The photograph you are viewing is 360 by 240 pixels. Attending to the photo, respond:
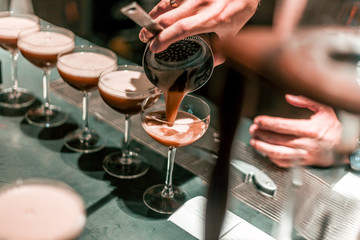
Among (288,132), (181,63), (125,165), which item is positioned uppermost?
(181,63)

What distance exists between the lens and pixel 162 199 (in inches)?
52.7

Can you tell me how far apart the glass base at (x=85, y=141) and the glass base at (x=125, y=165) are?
0.08 meters

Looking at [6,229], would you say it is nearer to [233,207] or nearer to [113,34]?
[233,207]

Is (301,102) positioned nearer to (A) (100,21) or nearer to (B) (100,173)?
(B) (100,173)

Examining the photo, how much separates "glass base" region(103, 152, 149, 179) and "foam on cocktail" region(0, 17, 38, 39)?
27.1 inches

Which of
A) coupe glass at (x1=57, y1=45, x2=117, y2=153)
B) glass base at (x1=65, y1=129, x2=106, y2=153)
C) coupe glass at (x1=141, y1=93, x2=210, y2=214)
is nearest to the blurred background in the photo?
coupe glass at (x1=57, y1=45, x2=117, y2=153)

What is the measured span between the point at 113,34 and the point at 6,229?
329 centimetres

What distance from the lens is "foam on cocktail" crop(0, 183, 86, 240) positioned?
73 centimetres

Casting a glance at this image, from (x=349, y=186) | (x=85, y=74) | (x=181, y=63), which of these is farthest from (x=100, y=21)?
(x=349, y=186)

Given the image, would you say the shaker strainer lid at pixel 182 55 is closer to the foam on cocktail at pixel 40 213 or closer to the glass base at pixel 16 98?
the foam on cocktail at pixel 40 213

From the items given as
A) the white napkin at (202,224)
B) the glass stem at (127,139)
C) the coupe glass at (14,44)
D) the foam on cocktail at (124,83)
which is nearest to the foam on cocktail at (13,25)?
the coupe glass at (14,44)

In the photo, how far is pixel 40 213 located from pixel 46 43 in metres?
1.15

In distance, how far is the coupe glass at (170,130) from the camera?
50.5 inches

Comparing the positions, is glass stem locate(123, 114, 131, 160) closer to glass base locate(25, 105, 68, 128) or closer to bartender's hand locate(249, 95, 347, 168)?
glass base locate(25, 105, 68, 128)
